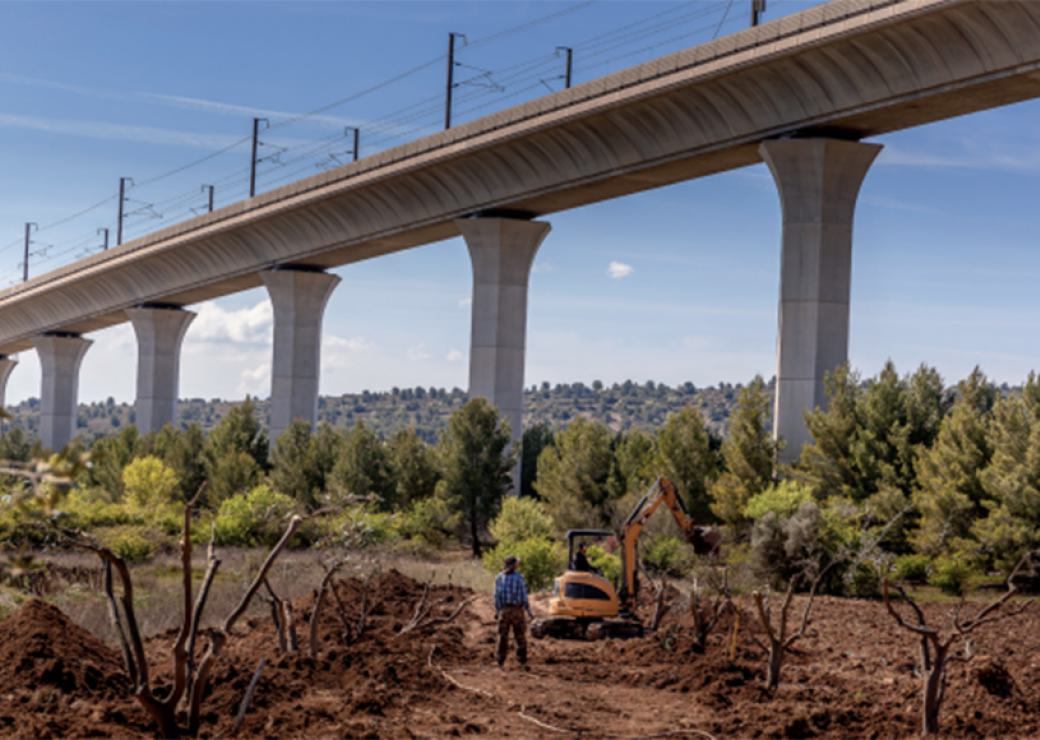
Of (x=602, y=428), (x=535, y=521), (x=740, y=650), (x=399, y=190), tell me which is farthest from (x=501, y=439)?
(x=740, y=650)

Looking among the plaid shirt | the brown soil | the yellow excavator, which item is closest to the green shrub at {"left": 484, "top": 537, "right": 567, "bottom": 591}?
the yellow excavator

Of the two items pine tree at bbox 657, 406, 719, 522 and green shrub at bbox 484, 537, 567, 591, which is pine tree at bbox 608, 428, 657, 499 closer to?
pine tree at bbox 657, 406, 719, 522

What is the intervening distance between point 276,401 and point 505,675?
130 ft

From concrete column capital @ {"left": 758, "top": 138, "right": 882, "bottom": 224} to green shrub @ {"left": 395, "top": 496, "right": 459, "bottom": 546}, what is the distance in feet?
45.6

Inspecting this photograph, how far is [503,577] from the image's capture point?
1884 cm

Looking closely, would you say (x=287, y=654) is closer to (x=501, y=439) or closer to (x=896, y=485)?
(x=896, y=485)

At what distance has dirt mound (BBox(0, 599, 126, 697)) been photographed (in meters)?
13.6

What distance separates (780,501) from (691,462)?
6.31 m

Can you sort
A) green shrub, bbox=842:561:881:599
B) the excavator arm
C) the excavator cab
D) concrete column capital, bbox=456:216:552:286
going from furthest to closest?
concrete column capital, bbox=456:216:552:286
green shrub, bbox=842:561:881:599
the excavator arm
the excavator cab

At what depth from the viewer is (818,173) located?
34.1 m

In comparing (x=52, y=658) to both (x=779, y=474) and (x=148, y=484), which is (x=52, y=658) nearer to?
(x=779, y=474)

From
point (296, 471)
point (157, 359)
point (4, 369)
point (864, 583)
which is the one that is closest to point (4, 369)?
point (4, 369)

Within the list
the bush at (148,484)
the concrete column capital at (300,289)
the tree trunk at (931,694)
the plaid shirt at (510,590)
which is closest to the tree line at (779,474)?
the bush at (148,484)

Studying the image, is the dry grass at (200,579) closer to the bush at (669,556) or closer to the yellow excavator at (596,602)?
the yellow excavator at (596,602)
